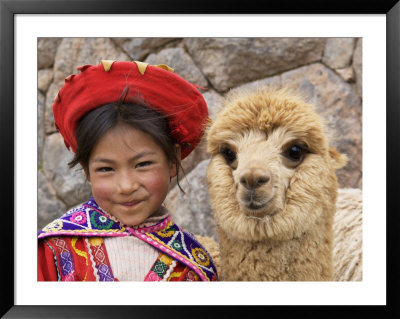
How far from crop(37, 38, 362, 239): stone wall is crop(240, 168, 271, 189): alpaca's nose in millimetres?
408

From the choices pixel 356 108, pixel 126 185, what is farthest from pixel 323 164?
pixel 356 108

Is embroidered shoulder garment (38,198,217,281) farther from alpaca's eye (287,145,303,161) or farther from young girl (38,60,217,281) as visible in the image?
alpaca's eye (287,145,303,161)

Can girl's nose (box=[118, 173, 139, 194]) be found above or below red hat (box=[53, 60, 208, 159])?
below

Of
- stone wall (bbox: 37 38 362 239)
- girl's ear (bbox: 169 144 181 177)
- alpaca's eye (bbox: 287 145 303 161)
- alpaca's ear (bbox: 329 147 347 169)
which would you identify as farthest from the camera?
stone wall (bbox: 37 38 362 239)

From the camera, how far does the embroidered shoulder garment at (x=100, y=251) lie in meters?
1.44

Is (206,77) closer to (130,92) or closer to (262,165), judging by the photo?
(130,92)

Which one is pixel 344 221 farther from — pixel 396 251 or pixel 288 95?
pixel 288 95

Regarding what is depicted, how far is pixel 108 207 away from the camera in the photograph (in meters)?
1.49

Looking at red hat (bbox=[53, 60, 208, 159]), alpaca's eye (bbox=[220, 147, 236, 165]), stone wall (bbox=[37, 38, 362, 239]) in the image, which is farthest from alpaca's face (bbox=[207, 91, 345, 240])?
stone wall (bbox=[37, 38, 362, 239])

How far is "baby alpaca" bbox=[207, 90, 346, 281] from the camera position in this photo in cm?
132

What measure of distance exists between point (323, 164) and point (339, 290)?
0.45 meters

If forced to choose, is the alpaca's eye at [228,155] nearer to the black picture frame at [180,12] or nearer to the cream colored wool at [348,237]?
the black picture frame at [180,12]

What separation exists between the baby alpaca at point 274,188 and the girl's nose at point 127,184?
24 cm

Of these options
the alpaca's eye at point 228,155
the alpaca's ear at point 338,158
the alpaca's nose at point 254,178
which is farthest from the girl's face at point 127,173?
the alpaca's ear at point 338,158
